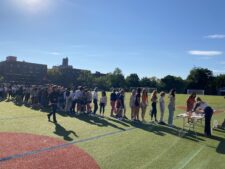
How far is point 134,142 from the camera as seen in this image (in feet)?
38.2

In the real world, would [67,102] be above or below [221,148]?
above

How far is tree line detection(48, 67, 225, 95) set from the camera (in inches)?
4564

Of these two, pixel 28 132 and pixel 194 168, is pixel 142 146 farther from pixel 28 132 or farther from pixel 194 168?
pixel 28 132

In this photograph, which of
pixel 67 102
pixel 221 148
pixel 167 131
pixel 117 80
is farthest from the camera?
pixel 117 80

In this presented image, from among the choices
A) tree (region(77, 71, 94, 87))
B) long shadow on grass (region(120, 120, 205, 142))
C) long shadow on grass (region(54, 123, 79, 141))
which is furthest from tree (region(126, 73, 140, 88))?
long shadow on grass (region(54, 123, 79, 141))

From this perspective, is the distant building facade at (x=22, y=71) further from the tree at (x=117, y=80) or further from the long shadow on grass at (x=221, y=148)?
the long shadow on grass at (x=221, y=148)

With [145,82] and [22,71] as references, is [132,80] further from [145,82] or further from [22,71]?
[22,71]

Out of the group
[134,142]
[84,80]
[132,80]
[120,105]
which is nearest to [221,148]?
[134,142]

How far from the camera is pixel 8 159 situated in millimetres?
8359

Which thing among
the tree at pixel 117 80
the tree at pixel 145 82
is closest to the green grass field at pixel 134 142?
the tree at pixel 145 82

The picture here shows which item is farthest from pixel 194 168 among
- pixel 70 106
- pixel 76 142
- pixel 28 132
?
pixel 70 106

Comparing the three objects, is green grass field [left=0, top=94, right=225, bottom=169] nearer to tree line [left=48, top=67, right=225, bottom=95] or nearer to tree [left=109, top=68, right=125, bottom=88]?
tree line [left=48, top=67, right=225, bottom=95]

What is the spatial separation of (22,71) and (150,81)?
174ft

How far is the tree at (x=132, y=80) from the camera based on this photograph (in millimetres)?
127125
